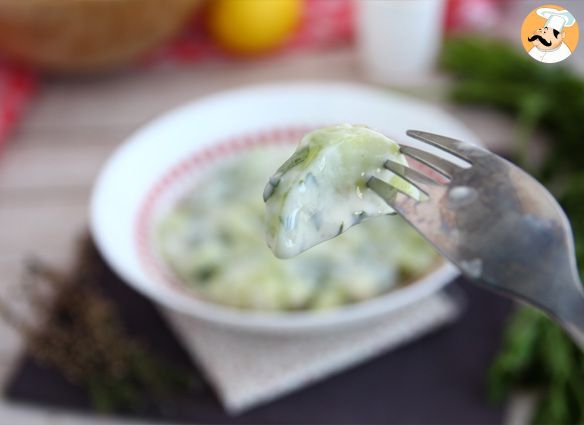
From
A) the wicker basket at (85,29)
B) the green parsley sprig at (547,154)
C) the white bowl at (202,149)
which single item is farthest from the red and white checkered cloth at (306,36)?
the white bowl at (202,149)

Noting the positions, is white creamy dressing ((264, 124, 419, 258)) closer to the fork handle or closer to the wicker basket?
the fork handle

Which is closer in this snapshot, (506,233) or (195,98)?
(506,233)

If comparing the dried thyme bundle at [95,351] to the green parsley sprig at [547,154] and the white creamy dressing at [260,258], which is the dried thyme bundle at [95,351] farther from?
the green parsley sprig at [547,154]

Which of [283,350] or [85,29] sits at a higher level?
[85,29]

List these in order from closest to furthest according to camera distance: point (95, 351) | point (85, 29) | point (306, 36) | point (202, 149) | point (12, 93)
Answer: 1. point (95, 351)
2. point (202, 149)
3. point (85, 29)
4. point (12, 93)
5. point (306, 36)

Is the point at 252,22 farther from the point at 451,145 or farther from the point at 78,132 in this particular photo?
the point at 451,145

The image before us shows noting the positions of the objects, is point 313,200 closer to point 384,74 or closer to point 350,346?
point 350,346

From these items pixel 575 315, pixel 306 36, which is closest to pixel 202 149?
pixel 306 36

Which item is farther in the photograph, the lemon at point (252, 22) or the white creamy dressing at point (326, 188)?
the lemon at point (252, 22)
